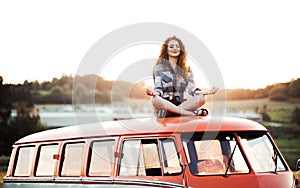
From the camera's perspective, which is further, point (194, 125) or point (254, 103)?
point (254, 103)

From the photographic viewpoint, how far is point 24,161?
41.8ft

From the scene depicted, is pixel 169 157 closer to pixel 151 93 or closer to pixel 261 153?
pixel 151 93

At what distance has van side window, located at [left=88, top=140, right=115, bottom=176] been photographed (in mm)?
9914

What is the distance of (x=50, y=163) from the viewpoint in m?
11.6

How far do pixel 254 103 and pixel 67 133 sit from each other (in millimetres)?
A: 17714

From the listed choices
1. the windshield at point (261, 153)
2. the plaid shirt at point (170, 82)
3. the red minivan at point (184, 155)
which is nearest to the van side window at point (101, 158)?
the red minivan at point (184, 155)

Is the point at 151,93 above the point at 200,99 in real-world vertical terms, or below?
above

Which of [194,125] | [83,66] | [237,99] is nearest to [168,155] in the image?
[194,125]

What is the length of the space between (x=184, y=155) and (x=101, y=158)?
1853 millimetres

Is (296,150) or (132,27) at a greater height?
(132,27)

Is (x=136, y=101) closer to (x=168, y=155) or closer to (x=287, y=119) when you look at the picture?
(x=168, y=155)

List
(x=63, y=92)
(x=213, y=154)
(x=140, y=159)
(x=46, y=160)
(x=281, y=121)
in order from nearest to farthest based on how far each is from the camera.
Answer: (x=213, y=154), (x=140, y=159), (x=46, y=160), (x=281, y=121), (x=63, y=92)

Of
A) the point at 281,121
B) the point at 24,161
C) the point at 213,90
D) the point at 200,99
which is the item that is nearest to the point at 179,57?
the point at 200,99

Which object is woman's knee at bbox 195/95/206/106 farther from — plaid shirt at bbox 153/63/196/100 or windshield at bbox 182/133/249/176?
windshield at bbox 182/133/249/176
